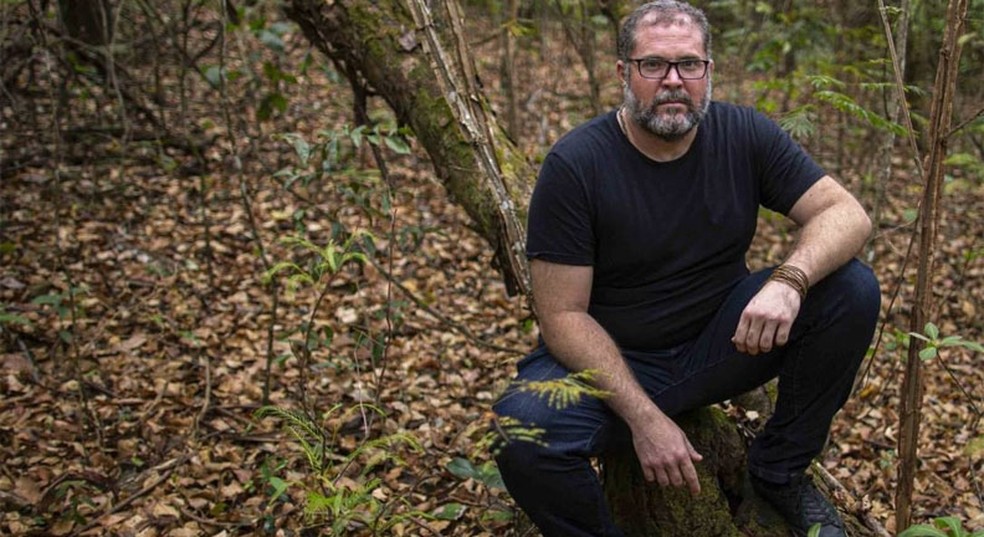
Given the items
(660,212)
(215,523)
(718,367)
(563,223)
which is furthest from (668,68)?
(215,523)

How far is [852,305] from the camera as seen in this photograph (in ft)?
8.59

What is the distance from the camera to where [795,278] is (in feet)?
8.55

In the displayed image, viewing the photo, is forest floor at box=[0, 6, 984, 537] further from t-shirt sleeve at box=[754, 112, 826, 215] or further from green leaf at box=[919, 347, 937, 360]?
green leaf at box=[919, 347, 937, 360]

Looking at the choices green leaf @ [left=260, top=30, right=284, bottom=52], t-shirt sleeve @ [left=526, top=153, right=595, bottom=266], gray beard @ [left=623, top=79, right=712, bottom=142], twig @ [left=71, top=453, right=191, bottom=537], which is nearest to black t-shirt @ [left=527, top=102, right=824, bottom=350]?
t-shirt sleeve @ [left=526, top=153, right=595, bottom=266]

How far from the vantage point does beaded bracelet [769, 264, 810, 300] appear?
2.60m

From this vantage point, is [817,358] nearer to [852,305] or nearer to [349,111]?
[852,305]

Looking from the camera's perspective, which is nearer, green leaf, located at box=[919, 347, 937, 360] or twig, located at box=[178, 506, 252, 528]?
green leaf, located at box=[919, 347, 937, 360]

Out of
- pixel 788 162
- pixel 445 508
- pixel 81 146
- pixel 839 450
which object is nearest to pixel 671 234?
pixel 788 162

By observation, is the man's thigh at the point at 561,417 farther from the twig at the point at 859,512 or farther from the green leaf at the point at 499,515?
the twig at the point at 859,512

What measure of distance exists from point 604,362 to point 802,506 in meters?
0.84

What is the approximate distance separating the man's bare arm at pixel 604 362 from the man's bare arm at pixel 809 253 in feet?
1.10

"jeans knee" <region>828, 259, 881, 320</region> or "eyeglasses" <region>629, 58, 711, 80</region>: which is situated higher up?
"eyeglasses" <region>629, 58, 711, 80</region>

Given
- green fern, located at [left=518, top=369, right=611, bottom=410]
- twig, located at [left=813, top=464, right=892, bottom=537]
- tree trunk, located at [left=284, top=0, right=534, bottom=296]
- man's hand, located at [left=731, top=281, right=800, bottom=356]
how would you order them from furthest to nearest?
tree trunk, located at [left=284, top=0, right=534, bottom=296], twig, located at [left=813, top=464, right=892, bottom=537], man's hand, located at [left=731, top=281, right=800, bottom=356], green fern, located at [left=518, top=369, right=611, bottom=410]

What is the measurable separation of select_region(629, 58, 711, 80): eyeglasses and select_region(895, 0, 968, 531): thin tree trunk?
673mm
